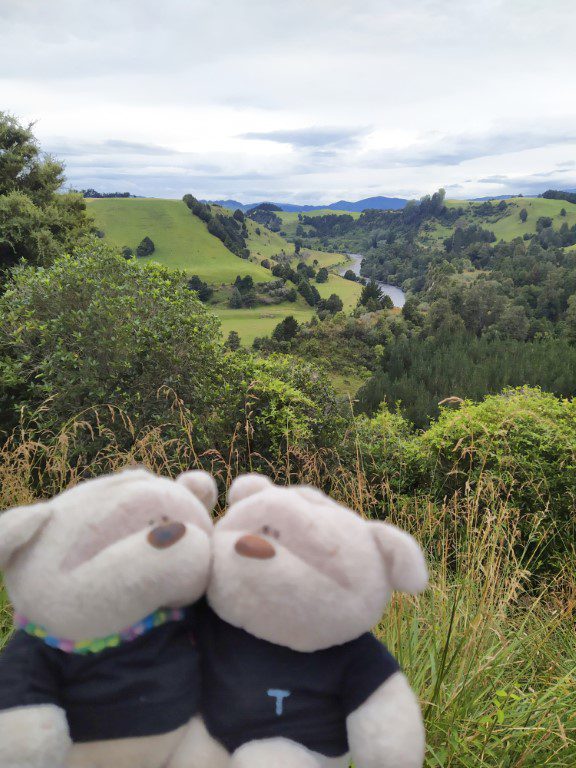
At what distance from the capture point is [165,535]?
3.44 feet

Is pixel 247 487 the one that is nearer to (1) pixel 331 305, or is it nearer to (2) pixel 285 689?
(2) pixel 285 689

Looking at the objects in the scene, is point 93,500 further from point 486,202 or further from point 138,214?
point 486,202

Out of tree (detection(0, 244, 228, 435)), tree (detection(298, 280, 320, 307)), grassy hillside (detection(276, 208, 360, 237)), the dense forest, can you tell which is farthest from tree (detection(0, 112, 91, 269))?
grassy hillside (detection(276, 208, 360, 237))

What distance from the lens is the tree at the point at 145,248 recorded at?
6794 centimetres

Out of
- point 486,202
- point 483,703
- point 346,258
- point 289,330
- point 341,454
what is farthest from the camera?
point 486,202

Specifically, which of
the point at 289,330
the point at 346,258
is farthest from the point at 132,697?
the point at 346,258

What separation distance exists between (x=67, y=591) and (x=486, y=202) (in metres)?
158

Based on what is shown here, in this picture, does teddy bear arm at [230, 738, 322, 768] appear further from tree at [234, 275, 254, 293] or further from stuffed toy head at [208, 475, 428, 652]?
tree at [234, 275, 254, 293]

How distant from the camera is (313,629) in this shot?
105 cm

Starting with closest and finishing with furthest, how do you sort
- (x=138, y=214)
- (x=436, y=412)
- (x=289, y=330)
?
(x=436, y=412) → (x=289, y=330) → (x=138, y=214)

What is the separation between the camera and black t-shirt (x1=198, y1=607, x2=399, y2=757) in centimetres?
109

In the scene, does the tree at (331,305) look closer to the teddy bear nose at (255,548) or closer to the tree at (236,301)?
the tree at (236,301)

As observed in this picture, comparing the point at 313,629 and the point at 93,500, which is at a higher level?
the point at 93,500

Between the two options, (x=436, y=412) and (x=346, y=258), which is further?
(x=346, y=258)
